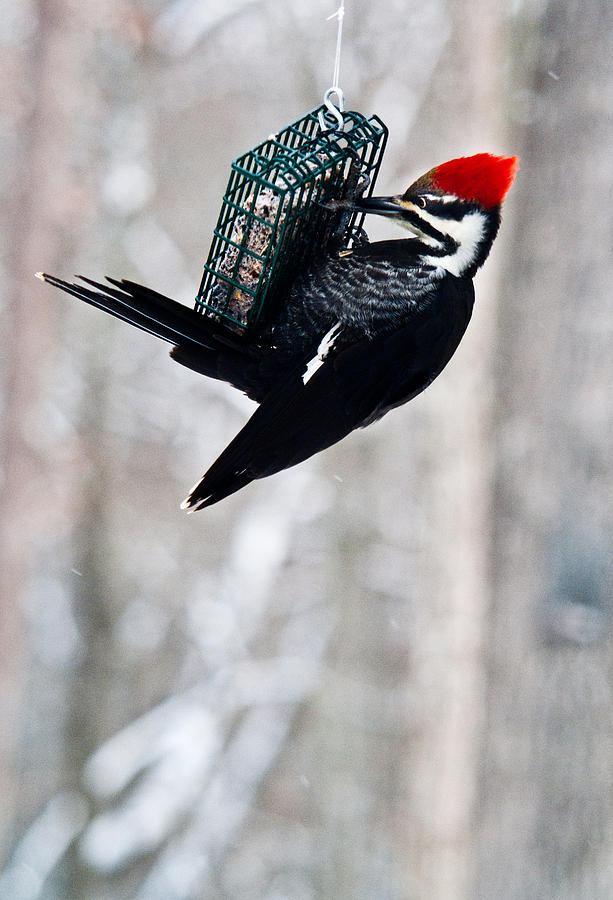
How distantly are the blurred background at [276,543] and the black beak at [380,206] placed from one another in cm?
141

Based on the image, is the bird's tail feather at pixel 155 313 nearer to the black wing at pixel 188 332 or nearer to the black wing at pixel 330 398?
the black wing at pixel 188 332

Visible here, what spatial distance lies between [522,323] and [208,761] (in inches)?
78.6

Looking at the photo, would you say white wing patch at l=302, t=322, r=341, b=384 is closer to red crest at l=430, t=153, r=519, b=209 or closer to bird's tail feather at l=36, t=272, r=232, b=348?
bird's tail feather at l=36, t=272, r=232, b=348

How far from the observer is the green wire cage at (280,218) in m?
1.85

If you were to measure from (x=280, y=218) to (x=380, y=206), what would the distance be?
0.21 m

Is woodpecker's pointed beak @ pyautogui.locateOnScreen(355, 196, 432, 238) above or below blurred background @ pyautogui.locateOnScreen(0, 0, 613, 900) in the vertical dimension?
above

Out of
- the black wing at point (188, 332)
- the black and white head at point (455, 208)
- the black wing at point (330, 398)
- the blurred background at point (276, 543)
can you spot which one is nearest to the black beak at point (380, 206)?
the black and white head at point (455, 208)

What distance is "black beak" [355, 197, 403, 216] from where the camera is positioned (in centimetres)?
187

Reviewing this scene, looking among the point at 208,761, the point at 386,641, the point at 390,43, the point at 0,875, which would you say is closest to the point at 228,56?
the point at 390,43

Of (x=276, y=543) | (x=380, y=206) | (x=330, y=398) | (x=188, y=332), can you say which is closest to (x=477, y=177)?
(x=380, y=206)

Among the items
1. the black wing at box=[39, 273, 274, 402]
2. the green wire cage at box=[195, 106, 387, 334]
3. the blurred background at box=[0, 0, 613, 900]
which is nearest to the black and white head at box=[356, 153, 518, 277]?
the green wire cage at box=[195, 106, 387, 334]

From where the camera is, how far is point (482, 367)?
11.0ft

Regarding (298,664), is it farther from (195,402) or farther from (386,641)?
(195,402)

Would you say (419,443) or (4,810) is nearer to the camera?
(419,443)
